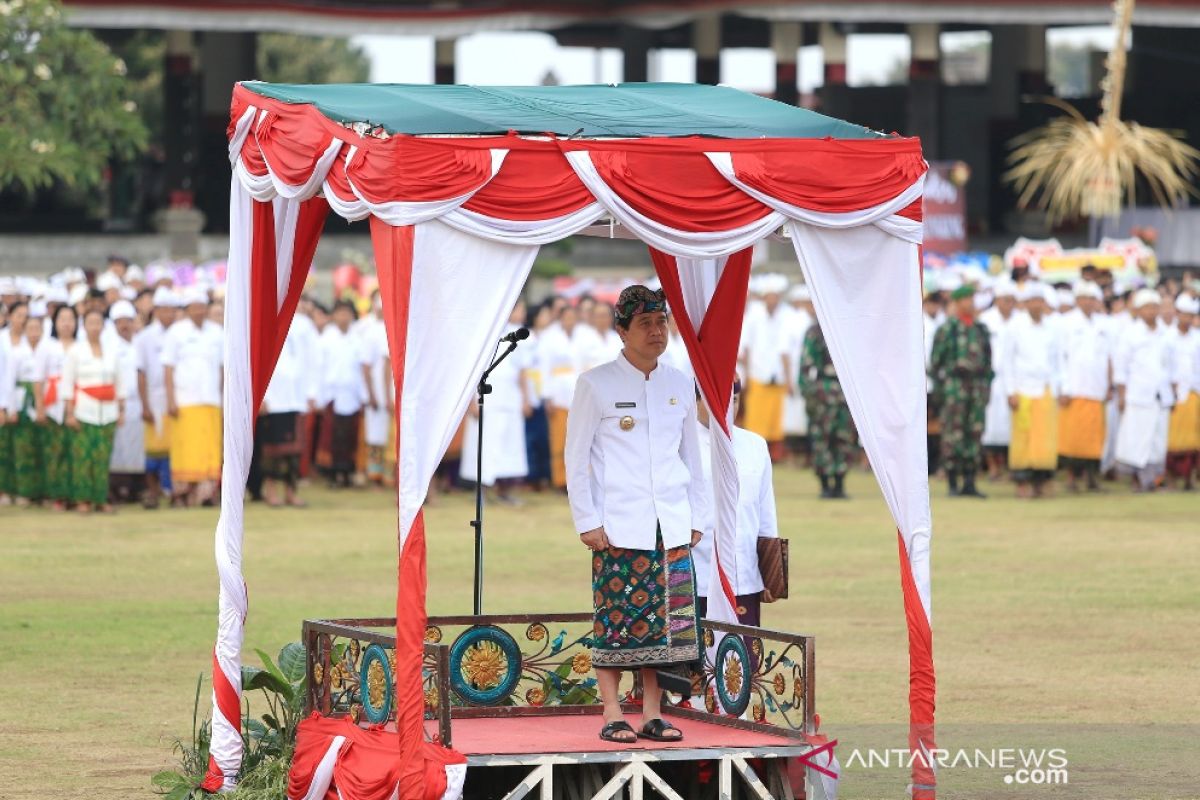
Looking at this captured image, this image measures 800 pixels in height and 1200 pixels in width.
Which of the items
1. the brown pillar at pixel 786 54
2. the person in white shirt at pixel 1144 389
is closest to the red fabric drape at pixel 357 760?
the person in white shirt at pixel 1144 389

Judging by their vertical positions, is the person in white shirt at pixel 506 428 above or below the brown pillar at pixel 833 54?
below

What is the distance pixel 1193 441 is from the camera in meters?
21.8

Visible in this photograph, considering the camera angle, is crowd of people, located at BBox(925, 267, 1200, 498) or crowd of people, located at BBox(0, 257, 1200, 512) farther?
crowd of people, located at BBox(925, 267, 1200, 498)

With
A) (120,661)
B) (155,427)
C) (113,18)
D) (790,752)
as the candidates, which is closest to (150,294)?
(155,427)

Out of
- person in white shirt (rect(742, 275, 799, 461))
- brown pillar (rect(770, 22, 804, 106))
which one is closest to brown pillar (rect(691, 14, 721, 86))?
brown pillar (rect(770, 22, 804, 106))

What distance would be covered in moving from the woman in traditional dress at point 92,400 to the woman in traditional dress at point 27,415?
353 mm

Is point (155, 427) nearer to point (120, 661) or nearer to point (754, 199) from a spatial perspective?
point (120, 661)

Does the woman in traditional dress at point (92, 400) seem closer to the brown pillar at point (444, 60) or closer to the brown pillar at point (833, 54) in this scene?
the brown pillar at point (444, 60)

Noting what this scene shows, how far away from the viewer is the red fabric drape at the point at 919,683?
8.20m

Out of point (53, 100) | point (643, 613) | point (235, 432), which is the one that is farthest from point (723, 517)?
point (53, 100)

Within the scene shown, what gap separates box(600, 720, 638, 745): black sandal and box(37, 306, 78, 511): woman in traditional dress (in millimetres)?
11007

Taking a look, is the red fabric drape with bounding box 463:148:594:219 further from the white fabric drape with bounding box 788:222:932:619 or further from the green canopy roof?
the white fabric drape with bounding box 788:222:932:619

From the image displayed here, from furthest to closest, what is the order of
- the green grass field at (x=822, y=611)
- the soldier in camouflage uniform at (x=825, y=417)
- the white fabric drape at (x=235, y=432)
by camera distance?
the soldier in camouflage uniform at (x=825, y=417) → the green grass field at (x=822, y=611) → the white fabric drape at (x=235, y=432)

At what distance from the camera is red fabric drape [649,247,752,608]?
9477mm
